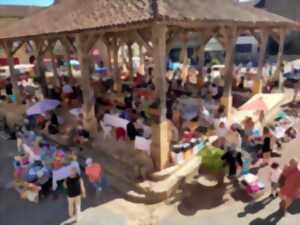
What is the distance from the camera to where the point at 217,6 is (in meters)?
9.82

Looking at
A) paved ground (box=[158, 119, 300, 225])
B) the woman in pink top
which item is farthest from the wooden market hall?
the woman in pink top

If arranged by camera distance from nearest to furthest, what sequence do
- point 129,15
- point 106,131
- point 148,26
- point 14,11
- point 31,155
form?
point 148,26
point 129,15
point 31,155
point 106,131
point 14,11

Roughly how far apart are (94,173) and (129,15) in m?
4.15

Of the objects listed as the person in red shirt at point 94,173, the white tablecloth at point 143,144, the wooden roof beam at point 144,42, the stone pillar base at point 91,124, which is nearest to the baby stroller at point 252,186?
the white tablecloth at point 143,144

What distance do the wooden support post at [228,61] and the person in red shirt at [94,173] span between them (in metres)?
6.08

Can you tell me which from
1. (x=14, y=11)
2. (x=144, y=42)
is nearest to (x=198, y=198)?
(x=144, y=42)

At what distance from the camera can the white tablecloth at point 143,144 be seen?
837 centimetres

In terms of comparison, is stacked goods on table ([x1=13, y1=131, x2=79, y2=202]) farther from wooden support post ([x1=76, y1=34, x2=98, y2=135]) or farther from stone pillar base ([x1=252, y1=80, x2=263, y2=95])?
stone pillar base ([x1=252, y1=80, x2=263, y2=95])

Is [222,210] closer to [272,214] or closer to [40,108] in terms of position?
[272,214]

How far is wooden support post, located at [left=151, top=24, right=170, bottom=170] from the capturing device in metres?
7.46

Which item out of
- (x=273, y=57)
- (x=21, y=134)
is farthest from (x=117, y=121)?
(x=273, y=57)

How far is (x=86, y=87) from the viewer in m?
10.2

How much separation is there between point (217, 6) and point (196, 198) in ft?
20.6

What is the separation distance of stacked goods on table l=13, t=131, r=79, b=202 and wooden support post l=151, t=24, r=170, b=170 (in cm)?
215
